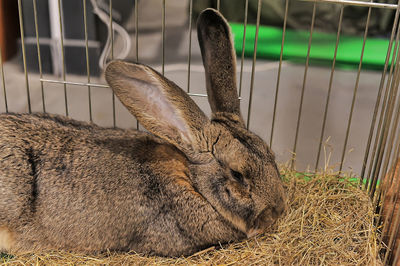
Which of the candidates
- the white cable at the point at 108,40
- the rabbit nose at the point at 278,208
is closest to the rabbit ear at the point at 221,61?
the rabbit nose at the point at 278,208

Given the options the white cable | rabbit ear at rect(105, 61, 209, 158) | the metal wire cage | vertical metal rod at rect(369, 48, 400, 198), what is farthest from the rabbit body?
the white cable

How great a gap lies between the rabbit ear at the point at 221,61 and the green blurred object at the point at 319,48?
2862mm

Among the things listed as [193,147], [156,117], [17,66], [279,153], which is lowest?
[279,153]

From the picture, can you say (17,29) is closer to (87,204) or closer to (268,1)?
(268,1)

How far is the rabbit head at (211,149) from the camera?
6.82ft

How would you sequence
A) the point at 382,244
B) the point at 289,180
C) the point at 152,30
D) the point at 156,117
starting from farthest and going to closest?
the point at 152,30 < the point at 289,180 < the point at 382,244 < the point at 156,117

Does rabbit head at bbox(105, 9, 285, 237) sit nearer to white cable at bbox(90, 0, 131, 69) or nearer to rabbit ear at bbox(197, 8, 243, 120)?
rabbit ear at bbox(197, 8, 243, 120)

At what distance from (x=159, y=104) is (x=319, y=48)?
3.98 m

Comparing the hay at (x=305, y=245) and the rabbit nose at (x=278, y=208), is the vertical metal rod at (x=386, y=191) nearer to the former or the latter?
the hay at (x=305, y=245)

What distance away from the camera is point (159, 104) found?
2125 mm

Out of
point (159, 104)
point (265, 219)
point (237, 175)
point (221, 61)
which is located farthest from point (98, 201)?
point (221, 61)

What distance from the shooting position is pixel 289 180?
2902 mm

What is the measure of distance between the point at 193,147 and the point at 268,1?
3.82 meters

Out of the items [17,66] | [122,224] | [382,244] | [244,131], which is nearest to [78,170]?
[122,224]
